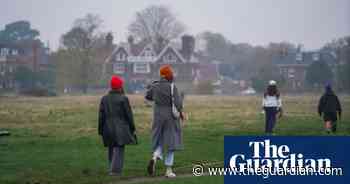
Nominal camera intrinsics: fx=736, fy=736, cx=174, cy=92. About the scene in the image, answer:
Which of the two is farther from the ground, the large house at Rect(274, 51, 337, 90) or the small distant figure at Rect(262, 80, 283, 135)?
the large house at Rect(274, 51, 337, 90)

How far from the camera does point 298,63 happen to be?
111938 millimetres

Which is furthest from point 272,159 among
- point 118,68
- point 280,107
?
point 118,68

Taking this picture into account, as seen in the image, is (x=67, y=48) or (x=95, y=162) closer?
(x=95, y=162)

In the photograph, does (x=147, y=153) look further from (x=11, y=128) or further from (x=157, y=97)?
(x=11, y=128)

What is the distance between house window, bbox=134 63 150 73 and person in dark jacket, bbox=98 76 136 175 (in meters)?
99.9

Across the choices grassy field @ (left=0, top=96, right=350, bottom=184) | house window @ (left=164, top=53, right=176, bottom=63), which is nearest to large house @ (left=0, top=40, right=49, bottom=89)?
house window @ (left=164, top=53, right=176, bottom=63)

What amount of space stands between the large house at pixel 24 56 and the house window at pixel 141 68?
58.1 feet

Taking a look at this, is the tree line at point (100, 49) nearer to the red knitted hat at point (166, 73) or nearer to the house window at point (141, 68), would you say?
the house window at point (141, 68)

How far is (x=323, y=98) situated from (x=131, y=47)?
302 ft

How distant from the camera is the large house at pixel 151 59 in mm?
111812

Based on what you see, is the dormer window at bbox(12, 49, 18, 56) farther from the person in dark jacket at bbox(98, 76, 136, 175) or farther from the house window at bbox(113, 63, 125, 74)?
the person in dark jacket at bbox(98, 76, 136, 175)

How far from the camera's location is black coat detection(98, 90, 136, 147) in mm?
13602

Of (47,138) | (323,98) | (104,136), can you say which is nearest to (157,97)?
(104,136)

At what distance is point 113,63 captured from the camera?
110 metres
